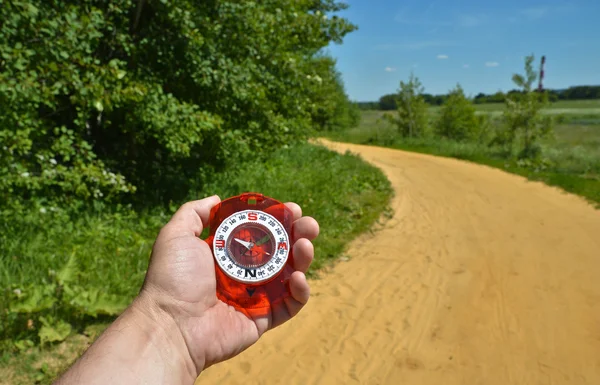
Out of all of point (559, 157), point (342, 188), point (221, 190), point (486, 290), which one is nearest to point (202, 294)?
point (486, 290)

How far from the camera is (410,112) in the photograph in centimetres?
2452

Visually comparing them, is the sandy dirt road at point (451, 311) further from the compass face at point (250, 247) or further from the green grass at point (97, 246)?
the compass face at point (250, 247)

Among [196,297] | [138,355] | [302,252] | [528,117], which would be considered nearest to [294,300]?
[302,252]

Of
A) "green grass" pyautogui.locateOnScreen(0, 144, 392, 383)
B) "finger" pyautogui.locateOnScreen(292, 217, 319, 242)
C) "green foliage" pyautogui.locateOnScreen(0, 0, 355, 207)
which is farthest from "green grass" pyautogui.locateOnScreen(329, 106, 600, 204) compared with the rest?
"finger" pyautogui.locateOnScreen(292, 217, 319, 242)

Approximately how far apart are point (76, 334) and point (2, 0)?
303 centimetres

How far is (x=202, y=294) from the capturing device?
2.04m

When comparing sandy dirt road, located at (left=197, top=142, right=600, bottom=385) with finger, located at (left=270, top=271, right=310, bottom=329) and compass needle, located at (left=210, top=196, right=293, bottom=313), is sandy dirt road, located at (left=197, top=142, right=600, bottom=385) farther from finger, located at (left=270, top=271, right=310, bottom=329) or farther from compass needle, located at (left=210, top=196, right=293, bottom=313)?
compass needle, located at (left=210, top=196, right=293, bottom=313)

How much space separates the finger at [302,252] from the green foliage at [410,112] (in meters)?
22.9

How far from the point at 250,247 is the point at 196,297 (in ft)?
1.03

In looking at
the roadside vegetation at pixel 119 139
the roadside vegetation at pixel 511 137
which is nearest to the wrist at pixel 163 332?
the roadside vegetation at pixel 119 139

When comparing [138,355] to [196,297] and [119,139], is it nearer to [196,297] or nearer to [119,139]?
[196,297]

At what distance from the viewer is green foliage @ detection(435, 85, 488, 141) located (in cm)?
2453

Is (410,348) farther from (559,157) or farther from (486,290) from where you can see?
(559,157)

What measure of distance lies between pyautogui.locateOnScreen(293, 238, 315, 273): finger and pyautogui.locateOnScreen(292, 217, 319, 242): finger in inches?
2.3
